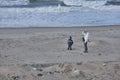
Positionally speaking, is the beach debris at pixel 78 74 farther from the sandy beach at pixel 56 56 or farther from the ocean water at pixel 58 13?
the ocean water at pixel 58 13

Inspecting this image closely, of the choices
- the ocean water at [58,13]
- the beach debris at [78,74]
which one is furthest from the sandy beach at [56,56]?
the ocean water at [58,13]

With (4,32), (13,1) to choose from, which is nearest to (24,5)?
(13,1)

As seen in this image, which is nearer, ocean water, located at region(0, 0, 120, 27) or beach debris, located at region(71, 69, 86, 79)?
beach debris, located at region(71, 69, 86, 79)

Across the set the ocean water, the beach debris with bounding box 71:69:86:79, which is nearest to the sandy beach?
the beach debris with bounding box 71:69:86:79

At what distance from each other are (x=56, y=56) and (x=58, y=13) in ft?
94.4

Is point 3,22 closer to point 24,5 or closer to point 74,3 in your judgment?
point 24,5

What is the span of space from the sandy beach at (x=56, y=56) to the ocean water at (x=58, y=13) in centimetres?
601

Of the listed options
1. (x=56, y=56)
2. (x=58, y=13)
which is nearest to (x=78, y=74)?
(x=56, y=56)

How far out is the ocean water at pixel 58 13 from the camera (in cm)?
4544

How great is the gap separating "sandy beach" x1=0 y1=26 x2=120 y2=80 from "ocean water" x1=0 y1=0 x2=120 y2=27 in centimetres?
601

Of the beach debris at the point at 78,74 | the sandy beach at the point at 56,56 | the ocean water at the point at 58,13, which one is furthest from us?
the ocean water at the point at 58,13

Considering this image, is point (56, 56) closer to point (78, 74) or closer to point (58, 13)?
point (78, 74)

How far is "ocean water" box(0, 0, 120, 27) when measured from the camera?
45.4 meters

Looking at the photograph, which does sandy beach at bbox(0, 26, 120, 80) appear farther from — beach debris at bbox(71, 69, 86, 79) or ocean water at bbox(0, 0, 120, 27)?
ocean water at bbox(0, 0, 120, 27)
